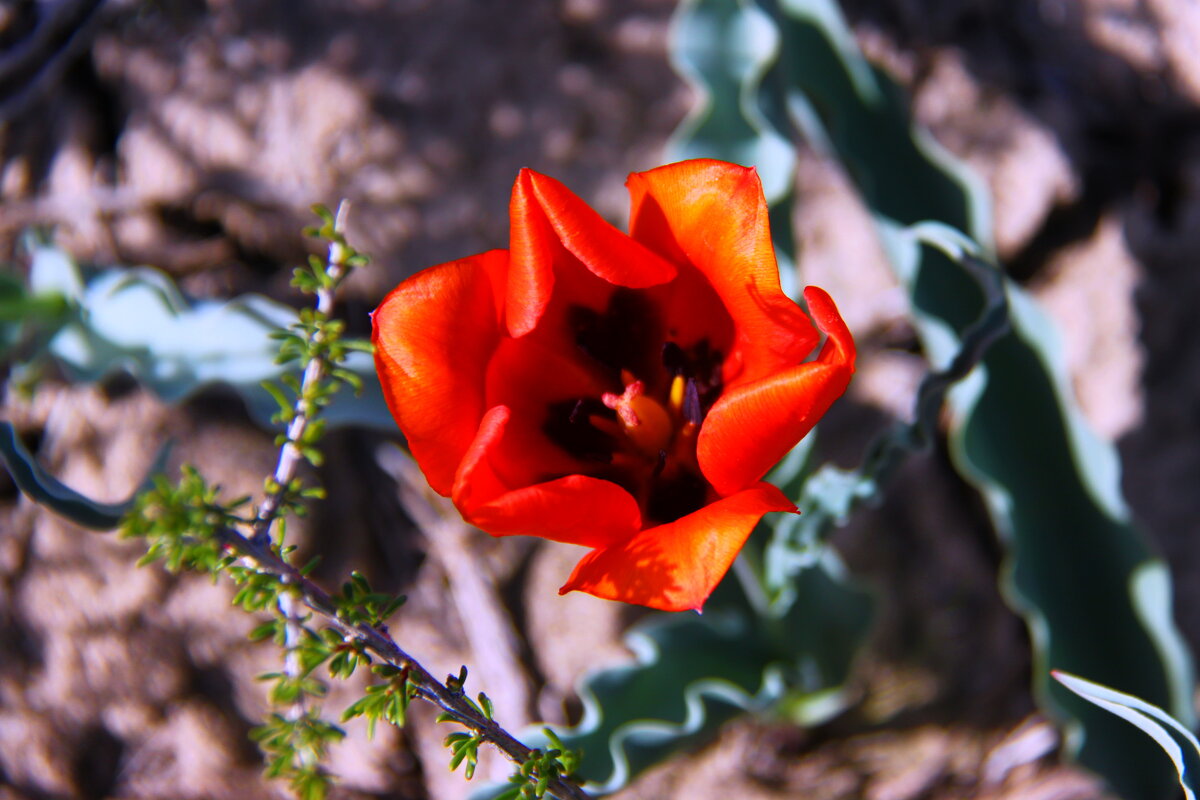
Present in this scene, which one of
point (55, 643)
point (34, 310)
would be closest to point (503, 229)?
point (34, 310)

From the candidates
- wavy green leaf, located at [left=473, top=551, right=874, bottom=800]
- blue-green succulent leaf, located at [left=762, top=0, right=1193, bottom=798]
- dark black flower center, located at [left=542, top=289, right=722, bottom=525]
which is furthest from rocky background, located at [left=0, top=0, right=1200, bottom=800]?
dark black flower center, located at [left=542, top=289, right=722, bottom=525]

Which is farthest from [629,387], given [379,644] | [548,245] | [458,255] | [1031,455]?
[458,255]

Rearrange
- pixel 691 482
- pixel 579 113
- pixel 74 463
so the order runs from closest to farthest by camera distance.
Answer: pixel 691 482
pixel 74 463
pixel 579 113

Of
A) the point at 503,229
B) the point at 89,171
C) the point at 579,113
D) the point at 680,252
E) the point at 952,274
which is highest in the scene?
the point at 89,171

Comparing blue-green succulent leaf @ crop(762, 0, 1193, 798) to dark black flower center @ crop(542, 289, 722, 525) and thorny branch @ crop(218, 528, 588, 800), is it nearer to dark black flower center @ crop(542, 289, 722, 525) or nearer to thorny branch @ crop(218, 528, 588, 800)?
dark black flower center @ crop(542, 289, 722, 525)

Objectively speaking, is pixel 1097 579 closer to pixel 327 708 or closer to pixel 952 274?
pixel 952 274

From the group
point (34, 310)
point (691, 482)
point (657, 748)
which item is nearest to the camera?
point (691, 482)
